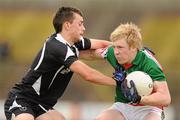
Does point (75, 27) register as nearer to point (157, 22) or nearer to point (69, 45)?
point (69, 45)

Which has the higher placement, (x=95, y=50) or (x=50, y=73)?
(x=95, y=50)

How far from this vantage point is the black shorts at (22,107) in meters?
9.49

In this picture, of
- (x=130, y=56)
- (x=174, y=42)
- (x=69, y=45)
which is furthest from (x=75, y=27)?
(x=174, y=42)

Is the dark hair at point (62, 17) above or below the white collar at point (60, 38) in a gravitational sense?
above

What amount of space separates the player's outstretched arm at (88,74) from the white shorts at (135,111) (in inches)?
20.3

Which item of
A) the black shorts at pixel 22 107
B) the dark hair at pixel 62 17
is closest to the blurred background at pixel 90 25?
the black shorts at pixel 22 107

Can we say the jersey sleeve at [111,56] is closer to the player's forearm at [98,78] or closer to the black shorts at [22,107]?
the player's forearm at [98,78]

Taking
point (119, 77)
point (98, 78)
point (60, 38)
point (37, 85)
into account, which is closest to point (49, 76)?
point (37, 85)

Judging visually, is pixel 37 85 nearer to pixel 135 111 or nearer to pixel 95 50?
pixel 95 50

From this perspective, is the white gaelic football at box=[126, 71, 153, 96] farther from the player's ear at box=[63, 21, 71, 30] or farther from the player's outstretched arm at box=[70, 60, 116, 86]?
the player's ear at box=[63, 21, 71, 30]

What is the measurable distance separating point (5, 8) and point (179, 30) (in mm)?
6794

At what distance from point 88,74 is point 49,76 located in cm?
57

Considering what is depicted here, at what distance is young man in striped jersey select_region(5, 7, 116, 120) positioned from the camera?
9344 millimetres

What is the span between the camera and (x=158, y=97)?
29.1 feet
